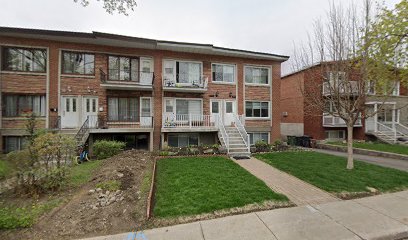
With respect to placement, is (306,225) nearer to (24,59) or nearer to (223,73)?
(223,73)

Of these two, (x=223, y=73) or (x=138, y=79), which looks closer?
(x=138, y=79)

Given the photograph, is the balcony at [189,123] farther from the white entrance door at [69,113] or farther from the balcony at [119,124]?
the white entrance door at [69,113]

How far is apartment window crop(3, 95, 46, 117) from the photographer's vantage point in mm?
12641

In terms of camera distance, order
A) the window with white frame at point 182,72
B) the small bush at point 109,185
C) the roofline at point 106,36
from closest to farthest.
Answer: the small bush at point 109,185 → the roofline at point 106,36 → the window with white frame at point 182,72

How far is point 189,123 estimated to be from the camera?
45.6 ft

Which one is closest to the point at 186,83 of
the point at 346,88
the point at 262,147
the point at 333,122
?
the point at 262,147

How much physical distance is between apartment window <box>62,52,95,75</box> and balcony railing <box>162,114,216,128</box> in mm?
6298

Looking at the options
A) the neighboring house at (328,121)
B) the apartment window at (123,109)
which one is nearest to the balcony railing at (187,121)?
the apartment window at (123,109)

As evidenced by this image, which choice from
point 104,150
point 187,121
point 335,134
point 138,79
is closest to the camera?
point 104,150

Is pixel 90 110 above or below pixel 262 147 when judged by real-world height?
above

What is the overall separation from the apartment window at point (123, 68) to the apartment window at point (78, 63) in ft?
4.09

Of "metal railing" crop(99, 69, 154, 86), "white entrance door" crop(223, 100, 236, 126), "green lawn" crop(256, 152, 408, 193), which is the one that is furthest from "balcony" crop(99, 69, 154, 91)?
"green lawn" crop(256, 152, 408, 193)

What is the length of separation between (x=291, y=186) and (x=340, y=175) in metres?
2.68

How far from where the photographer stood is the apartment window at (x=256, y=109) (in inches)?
656
